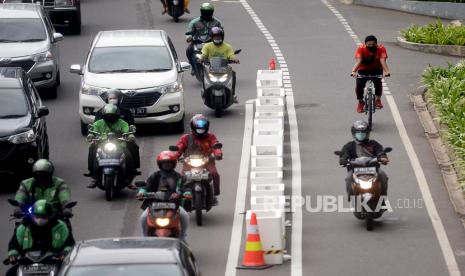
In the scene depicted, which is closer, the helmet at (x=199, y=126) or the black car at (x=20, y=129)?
the helmet at (x=199, y=126)

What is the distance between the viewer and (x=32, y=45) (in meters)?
33.9

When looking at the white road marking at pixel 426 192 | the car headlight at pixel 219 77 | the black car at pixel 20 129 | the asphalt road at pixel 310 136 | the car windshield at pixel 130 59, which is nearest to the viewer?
the white road marking at pixel 426 192

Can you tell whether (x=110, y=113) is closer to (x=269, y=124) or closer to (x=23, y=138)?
(x=23, y=138)

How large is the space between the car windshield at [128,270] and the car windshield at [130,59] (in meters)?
14.7

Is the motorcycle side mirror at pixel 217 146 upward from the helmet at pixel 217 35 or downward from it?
downward

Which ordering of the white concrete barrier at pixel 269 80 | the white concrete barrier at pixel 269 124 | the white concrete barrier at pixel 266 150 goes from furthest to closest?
the white concrete barrier at pixel 269 80, the white concrete barrier at pixel 269 124, the white concrete barrier at pixel 266 150

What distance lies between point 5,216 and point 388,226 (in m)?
5.78

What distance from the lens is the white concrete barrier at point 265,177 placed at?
22.6 meters

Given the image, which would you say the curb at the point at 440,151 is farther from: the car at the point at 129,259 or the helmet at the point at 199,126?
the car at the point at 129,259

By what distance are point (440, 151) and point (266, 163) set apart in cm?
538

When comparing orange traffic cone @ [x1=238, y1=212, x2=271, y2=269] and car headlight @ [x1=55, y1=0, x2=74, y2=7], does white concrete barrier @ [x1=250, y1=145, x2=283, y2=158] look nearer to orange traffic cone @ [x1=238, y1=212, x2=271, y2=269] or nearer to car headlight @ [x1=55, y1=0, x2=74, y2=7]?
orange traffic cone @ [x1=238, y1=212, x2=271, y2=269]

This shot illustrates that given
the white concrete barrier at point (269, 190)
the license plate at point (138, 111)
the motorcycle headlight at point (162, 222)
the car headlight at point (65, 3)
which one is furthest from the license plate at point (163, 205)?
the car headlight at point (65, 3)

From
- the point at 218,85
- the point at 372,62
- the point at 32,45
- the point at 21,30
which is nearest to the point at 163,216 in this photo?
the point at 372,62

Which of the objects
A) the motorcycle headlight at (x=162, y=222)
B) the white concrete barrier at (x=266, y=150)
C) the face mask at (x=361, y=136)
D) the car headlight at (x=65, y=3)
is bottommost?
the motorcycle headlight at (x=162, y=222)
